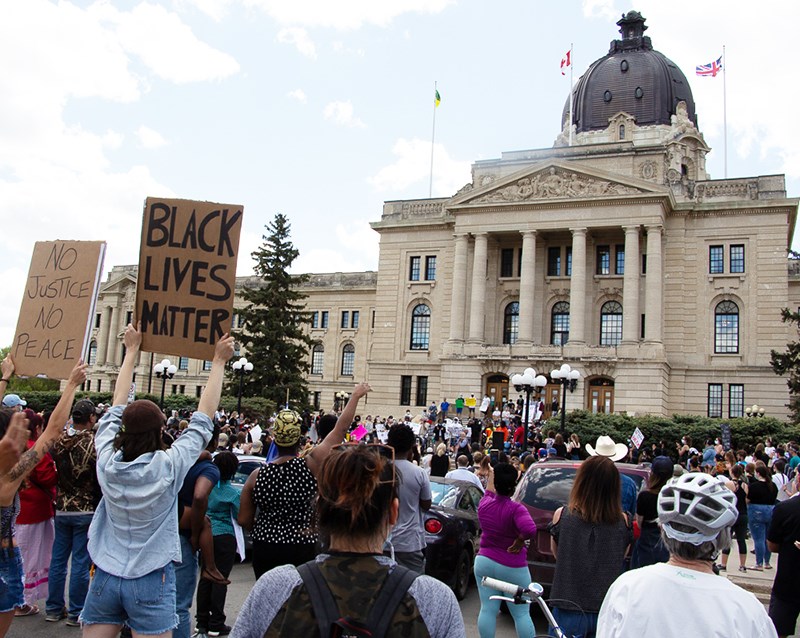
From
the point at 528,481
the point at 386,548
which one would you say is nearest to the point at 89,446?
the point at 386,548

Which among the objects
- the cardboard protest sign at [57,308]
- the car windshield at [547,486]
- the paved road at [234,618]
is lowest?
the paved road at [234,618]

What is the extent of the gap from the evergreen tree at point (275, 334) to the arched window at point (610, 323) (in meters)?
19.9

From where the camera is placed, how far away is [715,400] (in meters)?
47.8

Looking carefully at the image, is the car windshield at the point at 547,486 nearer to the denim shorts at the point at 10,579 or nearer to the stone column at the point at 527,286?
the denim shorts at the point at 10,579

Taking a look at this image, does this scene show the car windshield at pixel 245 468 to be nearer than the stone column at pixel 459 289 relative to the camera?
Yes

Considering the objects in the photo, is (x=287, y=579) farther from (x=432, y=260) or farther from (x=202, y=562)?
(x=432, y=260)

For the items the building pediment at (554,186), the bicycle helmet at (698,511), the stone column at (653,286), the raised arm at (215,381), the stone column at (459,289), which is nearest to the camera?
the bicycle helmet at (698,511)

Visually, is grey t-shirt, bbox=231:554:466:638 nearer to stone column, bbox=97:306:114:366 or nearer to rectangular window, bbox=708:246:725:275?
rectangular window, bbox=708:246:725:275

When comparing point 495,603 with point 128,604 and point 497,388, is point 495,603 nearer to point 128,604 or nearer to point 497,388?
point 128,604

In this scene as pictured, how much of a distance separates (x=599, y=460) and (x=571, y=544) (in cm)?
71

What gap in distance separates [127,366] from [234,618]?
4342 millimetres

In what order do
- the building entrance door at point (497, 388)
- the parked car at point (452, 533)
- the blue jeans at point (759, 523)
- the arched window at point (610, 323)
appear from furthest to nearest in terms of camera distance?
the arched window at point (610, 323) → the building entrance door at point (497, 388) → the blue jeans at point (759, 523) → the parked car at point (452, 533)

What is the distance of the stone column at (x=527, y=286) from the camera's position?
50.2 metres

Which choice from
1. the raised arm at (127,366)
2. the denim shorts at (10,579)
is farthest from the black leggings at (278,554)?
the denim shorts at (10,579)
